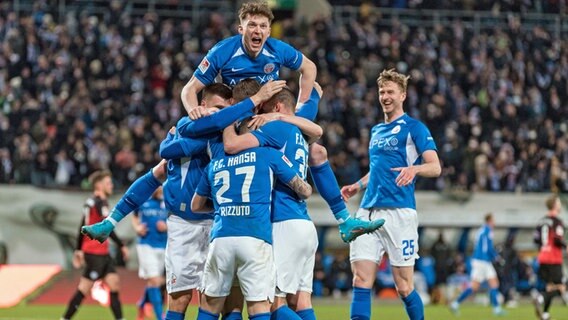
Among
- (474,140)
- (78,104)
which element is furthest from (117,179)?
(474,140)

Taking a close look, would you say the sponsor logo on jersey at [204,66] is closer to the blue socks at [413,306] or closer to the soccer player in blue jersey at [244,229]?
the soccer player in blue jersey at [244,229]

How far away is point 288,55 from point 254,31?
0.54 metres

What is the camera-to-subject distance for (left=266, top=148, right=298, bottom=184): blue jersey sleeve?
9.25m

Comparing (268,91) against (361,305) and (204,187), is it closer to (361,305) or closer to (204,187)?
(204,187)

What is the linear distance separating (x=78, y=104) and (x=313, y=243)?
715 inches

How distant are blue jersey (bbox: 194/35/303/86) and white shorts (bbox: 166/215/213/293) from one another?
4.26 feet

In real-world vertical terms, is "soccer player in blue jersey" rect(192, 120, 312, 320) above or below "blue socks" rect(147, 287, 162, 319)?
above

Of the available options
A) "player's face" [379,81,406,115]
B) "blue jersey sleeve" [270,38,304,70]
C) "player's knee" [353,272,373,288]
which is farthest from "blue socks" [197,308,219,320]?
"player's face" [379,81,406,115]

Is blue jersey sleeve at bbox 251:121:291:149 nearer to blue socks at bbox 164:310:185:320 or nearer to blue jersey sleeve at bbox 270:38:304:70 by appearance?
blue jersey sleeve at bbox 270:38:304:70

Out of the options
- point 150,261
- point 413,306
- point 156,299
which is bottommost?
point 156,299

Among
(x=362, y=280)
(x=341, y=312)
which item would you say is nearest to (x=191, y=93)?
(x=362, y=280)

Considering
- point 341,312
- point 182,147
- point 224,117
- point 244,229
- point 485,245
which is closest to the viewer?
point 244,229

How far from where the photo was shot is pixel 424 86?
3155cm

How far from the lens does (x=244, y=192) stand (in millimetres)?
9070
